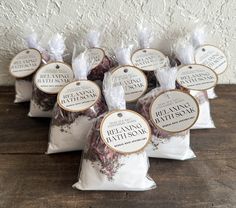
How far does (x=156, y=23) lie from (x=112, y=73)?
0.62 ft

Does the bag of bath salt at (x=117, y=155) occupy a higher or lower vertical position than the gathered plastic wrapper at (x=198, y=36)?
lower

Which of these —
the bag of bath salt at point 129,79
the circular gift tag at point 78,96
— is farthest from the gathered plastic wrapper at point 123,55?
the circular gift tag at point 78,96

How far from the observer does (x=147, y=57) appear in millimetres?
836

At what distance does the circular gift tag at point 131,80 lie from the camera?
0.76 metres

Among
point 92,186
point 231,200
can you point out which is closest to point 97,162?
point 92,186

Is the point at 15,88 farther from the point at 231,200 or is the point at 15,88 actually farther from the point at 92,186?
the point at 231,200

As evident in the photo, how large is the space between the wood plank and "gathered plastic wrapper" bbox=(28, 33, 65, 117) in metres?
0.14

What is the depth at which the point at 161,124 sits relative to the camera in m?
0.67

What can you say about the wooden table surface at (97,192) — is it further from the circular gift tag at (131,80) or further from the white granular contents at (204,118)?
the circular gift tag at (131,80)

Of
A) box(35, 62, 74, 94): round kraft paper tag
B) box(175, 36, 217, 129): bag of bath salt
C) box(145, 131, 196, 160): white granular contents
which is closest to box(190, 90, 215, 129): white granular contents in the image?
box(175, 36, 217, 129): bag of bath salt

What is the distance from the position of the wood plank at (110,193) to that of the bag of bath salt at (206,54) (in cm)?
26

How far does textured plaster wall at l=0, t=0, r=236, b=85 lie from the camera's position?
2.68ft

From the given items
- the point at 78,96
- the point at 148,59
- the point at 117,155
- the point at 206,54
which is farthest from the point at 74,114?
the point at 206,54

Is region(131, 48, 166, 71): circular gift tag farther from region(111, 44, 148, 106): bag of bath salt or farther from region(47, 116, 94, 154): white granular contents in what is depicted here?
region(47, 116, 94, 154): white granular contents
